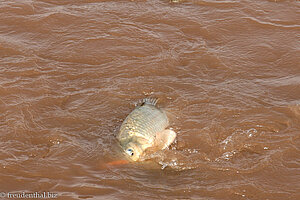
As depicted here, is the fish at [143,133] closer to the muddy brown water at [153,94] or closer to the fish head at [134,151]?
the fish head at [134,151]

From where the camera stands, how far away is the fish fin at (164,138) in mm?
4957

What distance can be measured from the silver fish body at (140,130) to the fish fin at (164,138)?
0.06 metres

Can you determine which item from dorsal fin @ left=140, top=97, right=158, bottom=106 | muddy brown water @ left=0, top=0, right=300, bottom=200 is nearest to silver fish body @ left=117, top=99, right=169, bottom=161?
muddy brown water @ left=0, top=0, right=300, bottom=200

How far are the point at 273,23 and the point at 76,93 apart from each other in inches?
179

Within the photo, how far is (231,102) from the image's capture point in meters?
5.73

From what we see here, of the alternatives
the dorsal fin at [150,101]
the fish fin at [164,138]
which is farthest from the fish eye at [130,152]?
the dorsal fin at [150,101]

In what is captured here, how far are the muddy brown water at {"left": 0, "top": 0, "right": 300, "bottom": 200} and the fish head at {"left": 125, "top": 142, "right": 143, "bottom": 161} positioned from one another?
11 centimetres

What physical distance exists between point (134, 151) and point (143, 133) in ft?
0.97

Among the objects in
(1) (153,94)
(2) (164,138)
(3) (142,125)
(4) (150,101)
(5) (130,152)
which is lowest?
(5) (130,152)

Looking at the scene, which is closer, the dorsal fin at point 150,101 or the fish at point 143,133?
the fish at point 143,133

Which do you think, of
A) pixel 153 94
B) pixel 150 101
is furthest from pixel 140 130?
pixel 153 94

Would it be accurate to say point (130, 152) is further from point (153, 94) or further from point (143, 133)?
point (153, 94)

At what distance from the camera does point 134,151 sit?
4.69m

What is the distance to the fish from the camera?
15.5ft
